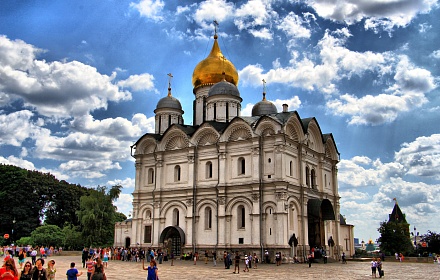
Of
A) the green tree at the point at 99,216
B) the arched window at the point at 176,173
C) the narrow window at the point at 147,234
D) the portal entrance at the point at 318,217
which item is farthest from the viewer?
the green tree at the point at 99,216

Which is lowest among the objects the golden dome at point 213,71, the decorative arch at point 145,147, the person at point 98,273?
the person at point 98,273

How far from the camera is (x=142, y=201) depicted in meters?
39.8

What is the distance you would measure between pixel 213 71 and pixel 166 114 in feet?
20.0

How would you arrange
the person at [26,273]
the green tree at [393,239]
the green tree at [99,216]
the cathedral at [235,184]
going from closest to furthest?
1. the person at [26,273]
2. the cathedral at [235,184]
3. the green tree at [99,216]
4. the green tree at [393,239]

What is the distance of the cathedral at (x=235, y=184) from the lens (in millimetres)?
33031

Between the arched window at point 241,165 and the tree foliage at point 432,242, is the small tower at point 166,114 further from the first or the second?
the tree foliage at point 432,242

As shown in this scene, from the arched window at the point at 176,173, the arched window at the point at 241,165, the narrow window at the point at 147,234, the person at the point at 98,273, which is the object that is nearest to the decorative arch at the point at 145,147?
the arched window at the point at 176,173

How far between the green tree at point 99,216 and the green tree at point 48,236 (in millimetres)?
6659

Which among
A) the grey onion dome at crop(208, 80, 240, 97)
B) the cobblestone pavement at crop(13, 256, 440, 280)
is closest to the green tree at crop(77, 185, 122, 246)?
the grey onion dome at crop(208, 80, 240, 97)

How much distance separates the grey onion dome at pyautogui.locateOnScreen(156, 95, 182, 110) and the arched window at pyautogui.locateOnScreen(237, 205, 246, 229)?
527 inches

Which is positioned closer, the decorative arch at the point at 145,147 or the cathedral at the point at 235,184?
the cathedral at the point at 235,184

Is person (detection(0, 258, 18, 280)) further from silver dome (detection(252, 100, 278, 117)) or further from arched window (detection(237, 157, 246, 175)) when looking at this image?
silver dome (detection(252, 100, 278, 117))

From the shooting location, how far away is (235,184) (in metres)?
34.6

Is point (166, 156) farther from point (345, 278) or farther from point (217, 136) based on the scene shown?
point (345, 278)
